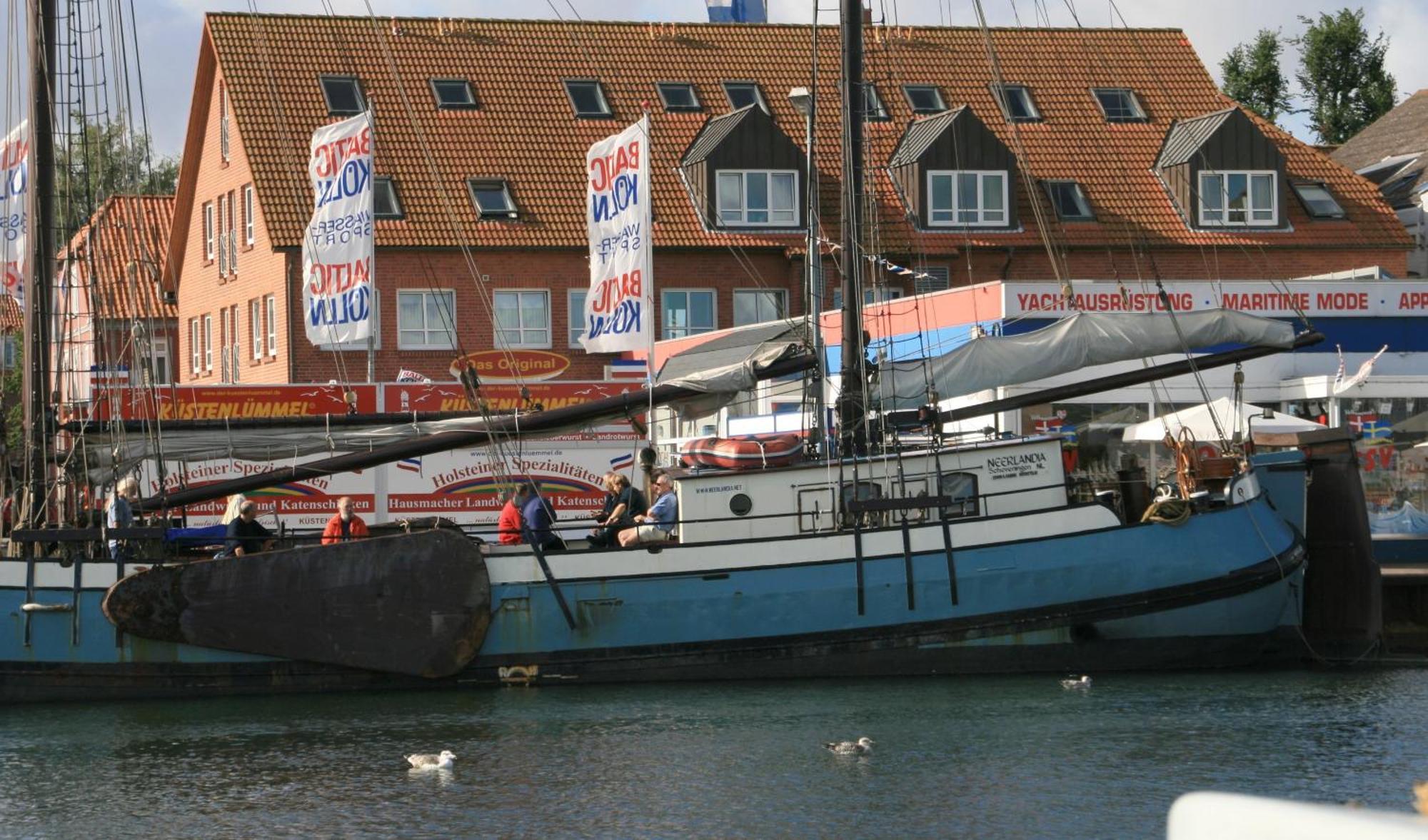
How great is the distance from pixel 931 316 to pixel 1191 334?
14.4 metres

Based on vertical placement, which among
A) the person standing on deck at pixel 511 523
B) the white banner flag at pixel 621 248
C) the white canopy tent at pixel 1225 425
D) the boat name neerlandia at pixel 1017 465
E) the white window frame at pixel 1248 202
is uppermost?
the white window frame at pixel 1248 202

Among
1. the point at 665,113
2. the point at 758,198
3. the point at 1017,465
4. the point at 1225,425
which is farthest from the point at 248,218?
the point at 1017,465

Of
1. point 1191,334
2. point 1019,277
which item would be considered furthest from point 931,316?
point 1191,334

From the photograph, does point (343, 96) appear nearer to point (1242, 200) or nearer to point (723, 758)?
point (1242, 200)

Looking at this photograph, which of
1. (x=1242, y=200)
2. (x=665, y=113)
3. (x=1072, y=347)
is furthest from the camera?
(x=665, y=113)

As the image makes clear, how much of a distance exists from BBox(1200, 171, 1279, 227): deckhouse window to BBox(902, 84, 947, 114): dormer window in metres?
6.95

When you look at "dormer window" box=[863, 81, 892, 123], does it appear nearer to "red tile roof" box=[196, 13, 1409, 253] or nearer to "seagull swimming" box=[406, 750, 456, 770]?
"red tile roof" box=[196, 13, 1409, 253]

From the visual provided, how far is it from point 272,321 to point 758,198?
39.9 ft

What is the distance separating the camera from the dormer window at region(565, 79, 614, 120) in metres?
46.7

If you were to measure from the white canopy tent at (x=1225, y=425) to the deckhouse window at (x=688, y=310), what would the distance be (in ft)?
54.7

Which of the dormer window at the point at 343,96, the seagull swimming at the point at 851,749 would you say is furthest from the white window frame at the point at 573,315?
the seagull swimming at the point at 851,749

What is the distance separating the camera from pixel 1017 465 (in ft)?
68.5

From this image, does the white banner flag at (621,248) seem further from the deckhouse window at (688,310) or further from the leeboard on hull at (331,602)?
the deckhouse window at (688,310)

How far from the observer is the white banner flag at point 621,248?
96.1 feet
